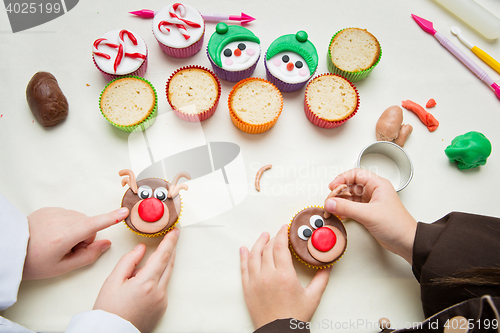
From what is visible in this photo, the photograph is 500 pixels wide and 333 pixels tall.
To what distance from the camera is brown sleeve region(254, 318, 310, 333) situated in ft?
3.31

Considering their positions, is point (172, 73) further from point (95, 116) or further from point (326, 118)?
point (326, 118)

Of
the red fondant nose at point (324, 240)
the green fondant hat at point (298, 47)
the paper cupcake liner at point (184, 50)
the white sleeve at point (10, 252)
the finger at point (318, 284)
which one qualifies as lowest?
the finger at point (318, 284)

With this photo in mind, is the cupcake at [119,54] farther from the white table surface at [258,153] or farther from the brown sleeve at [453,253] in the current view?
the brown sleeve at [453,253]

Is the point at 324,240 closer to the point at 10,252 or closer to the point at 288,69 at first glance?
the point at 288,69

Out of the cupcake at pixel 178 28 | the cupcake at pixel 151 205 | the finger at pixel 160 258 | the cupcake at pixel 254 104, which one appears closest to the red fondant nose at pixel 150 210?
the cupcake at pixel 151 205

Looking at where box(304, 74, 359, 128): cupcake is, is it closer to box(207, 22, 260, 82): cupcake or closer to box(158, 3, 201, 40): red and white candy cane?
box(207, 22, 260, 82): cupcake

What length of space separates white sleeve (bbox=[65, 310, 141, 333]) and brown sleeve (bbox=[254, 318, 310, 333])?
44 centimetres

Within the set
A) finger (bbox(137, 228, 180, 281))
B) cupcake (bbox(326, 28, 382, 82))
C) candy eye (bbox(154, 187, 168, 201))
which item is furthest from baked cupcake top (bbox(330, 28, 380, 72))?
finger (bbox(137, 228, 180, 281))

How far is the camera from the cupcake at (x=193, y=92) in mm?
1358

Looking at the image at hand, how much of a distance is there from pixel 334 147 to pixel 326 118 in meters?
0.14

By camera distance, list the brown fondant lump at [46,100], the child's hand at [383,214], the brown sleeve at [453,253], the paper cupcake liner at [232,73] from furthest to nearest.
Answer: the paper cupcake liner at [232,73]
the brown fondant lump at [46,100]
the child's hand at [383,214]
the brown sleeve at [453,253]

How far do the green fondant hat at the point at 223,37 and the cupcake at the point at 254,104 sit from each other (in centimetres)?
16

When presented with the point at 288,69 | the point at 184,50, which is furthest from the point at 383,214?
the point at 184,50

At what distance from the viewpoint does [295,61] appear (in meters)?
1.43
